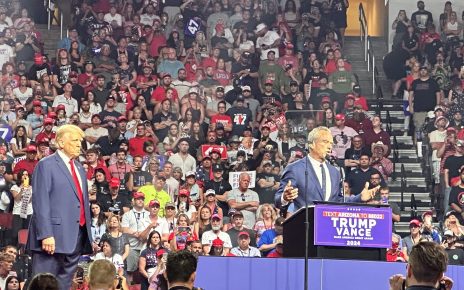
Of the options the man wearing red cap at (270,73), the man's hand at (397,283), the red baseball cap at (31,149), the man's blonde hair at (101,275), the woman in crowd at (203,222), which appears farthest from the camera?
the man wearing red cap at (270,73)

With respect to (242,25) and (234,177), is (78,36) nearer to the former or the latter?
(242,25)

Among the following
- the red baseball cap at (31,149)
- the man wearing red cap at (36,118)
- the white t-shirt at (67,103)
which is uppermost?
the white t-shirt at (67,103)

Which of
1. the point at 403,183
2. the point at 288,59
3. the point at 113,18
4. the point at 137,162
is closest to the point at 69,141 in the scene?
the point at 137,162

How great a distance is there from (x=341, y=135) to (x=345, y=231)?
35.7 ft

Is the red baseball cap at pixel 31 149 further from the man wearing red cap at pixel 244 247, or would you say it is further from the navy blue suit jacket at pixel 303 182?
the navy blue suit jacket at pixel 303 182

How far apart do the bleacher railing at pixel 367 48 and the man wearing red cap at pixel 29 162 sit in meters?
8.46

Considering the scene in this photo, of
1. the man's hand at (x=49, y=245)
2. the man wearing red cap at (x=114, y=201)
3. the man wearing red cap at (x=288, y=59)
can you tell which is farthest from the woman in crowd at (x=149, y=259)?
the man wearing red cap at (x=288, y=59)

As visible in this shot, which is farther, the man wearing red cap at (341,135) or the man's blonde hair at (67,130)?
the man wearing red cap at (341,135)

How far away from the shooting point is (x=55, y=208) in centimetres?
1116

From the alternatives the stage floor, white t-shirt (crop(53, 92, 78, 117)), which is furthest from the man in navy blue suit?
white t-shirt (crop(53, 92, 78, 117))

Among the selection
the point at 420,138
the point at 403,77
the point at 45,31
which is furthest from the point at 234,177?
the point at 45,31

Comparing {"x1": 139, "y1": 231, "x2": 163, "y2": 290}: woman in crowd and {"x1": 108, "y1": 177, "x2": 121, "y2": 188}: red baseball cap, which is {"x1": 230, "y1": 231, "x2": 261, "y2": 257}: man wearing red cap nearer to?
{"x1": 139, "y1": 231, "x2": 163, "y2": 290}: woman in crowd

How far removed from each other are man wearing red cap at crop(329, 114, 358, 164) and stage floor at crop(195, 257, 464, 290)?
416 inches

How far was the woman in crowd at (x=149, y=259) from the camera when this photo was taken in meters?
16.3
